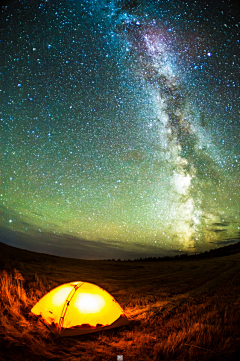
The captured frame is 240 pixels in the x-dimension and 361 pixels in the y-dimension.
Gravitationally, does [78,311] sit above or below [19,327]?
above

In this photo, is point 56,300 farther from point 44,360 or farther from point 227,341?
point 227,341

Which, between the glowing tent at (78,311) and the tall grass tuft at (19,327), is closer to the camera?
the tall grass tuft at (19,327)

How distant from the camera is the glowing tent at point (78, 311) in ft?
19.4

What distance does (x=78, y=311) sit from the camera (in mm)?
6141

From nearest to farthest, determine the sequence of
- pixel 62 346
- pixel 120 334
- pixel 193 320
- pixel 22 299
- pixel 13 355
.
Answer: pixel 13 355 → pixel 62 346 → pixel 120 334 → pixel 193 320 → pixel 22 299

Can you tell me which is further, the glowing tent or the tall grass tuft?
the glowing tent

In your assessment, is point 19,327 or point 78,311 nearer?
point 19,327

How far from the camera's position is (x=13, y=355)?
14.6ft

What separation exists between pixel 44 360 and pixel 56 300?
2.16 meters

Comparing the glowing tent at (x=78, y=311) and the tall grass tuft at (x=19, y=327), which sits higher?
the glowing tent at (x=78, y=311)

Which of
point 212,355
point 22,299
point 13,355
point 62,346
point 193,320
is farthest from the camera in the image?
point 22,299

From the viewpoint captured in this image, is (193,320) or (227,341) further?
(193,320)

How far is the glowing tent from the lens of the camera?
5910 millimetres

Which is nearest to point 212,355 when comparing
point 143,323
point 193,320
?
point 193,320
